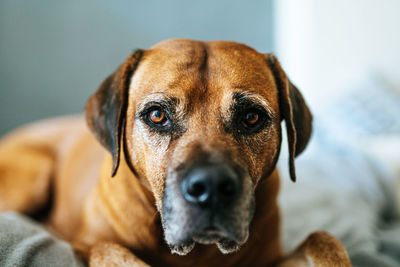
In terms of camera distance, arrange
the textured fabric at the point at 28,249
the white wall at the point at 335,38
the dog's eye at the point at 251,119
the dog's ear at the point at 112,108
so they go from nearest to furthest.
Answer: the textured fabric at the point at 28,249 < the dog's eye at the point at 251,119 < the dog's ear at the point at 112,108 < the white wall at the point at 335,38

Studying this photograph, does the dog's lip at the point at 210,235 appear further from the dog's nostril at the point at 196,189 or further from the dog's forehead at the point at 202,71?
the dog's forehead at the point at 202,71

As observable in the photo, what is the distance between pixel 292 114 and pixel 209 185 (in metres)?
0.77

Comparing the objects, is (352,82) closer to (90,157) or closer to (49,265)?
(90,157)

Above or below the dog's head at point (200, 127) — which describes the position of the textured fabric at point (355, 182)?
below

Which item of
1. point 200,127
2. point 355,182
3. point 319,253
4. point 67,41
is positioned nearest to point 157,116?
point 200,127

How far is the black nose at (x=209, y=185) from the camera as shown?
136 cm

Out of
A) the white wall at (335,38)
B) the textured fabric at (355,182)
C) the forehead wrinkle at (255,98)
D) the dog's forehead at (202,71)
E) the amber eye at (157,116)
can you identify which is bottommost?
the textured fabric at (355,182)

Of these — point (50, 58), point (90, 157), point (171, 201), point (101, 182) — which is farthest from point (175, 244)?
point (50, 58)

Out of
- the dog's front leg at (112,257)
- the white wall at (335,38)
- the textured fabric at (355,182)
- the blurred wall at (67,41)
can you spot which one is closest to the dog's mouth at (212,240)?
the dog's front leg at (112,257)

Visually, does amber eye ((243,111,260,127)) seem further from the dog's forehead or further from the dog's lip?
the dog's lip

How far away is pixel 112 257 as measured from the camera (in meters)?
1.71

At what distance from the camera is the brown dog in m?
1.44

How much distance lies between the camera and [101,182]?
218 cm

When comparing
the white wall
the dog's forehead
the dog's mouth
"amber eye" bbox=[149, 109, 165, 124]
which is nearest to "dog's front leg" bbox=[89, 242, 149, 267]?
the dog's mouth
